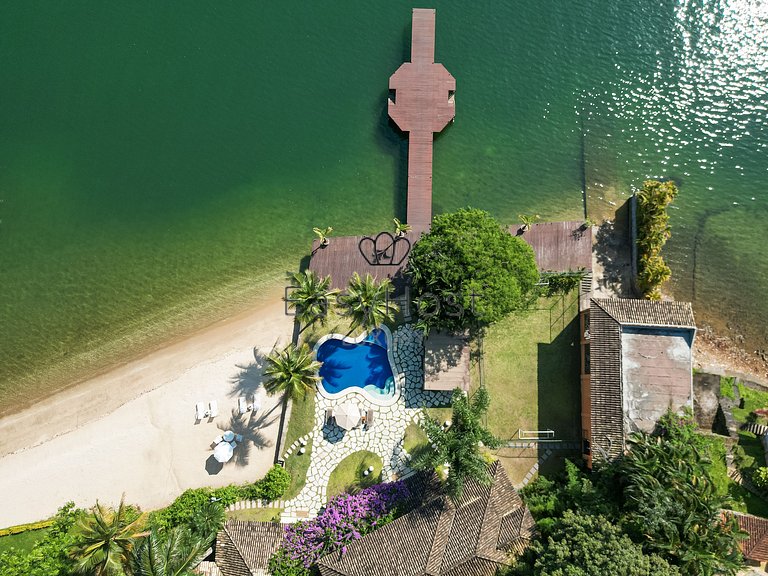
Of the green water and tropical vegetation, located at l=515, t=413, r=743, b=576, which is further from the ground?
the green water

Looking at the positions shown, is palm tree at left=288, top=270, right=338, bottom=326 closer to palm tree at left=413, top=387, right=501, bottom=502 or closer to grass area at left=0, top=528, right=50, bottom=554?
palm tree at left=413, top=387, right=501, bottom=502

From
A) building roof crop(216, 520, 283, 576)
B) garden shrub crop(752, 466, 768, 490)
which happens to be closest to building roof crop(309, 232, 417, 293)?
building roof crop(216, 520, 283, 576)

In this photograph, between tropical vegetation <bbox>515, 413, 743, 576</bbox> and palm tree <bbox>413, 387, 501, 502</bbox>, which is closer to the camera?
tropical vegetation <bbox>515, 413, 743, 576</bbox>

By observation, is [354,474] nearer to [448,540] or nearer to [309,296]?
[448,540]

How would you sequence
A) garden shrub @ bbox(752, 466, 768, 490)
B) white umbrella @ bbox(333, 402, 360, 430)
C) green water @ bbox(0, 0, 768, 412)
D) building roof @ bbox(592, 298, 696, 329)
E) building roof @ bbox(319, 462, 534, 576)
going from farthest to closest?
green water @ bbox(0, 0, 768, 412)
white umbrella @ bbox(333, 402, 360, 430)
garden shrub @ bbox(752, 466, 768, 490)
building roof @ bbox(592, 298, 696, 329)
building roof @ bbox(319, 462, 534, 576)

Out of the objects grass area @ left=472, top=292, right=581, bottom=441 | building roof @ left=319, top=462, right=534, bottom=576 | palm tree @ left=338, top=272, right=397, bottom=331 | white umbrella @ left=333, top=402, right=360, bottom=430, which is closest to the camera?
building roof @ left=319, top=462, right=534, bottom=576

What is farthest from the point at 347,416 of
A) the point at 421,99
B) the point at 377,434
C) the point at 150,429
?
the point at 421,99
